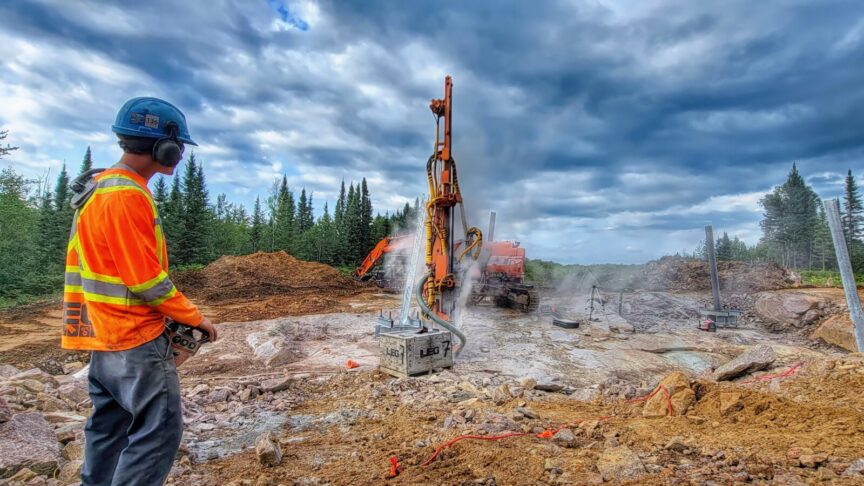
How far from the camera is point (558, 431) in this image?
158 inches

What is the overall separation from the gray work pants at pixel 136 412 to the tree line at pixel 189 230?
15.2 meters

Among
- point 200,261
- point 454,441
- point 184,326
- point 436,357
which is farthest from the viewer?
point 200,261

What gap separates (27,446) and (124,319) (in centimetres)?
228

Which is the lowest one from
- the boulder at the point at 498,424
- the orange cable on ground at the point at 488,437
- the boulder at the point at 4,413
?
the orange cable on ground at the point at 488,437

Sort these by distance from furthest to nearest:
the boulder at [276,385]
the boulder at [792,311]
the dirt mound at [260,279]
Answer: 1. the dirt mound at [260,279]
2. the boulder at [792,311]
3. the boulder at [276,385]

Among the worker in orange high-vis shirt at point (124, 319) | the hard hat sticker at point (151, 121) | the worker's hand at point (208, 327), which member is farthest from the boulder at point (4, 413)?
the hard hat sticker at point (151, 121)

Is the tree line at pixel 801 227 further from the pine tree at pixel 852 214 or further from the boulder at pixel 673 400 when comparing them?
the boulder at pixel 673 400

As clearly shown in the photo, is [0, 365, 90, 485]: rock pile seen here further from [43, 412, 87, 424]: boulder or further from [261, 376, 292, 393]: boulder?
[261, 376, 292, 393]: boulder

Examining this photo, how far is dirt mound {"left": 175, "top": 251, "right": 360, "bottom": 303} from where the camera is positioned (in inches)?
896

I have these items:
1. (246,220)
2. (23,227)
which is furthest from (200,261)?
(246,220)

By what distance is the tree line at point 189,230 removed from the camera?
20.1 meters

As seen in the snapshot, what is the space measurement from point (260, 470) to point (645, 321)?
631 inches

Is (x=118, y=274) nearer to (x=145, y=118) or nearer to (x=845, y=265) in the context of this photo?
(x=145, y=118)

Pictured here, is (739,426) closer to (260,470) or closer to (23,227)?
(260,470)
